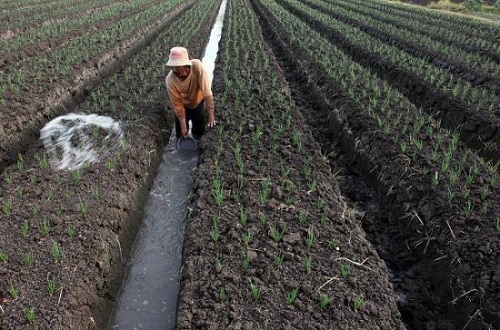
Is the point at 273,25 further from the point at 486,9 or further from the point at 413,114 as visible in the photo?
the point at 486,9

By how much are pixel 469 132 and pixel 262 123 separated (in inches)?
123

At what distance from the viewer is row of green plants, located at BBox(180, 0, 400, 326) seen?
9.45ft

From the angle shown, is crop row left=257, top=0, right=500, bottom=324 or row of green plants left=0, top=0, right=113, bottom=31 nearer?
crop row left=257, top=0, right=500, bottom=324

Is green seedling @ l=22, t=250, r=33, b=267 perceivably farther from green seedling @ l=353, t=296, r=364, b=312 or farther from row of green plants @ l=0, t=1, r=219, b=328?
green seedling @ l=353, t=296, r=364, b=312

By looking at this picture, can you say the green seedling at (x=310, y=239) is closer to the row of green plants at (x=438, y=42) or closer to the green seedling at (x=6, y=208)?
the green seedling at (x=6, y=208)

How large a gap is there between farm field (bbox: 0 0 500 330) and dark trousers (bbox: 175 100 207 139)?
36 cm

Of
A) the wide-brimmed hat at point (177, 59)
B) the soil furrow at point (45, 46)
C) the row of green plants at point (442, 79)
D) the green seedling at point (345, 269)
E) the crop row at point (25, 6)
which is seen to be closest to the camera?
the green seedling at point (345, 269)

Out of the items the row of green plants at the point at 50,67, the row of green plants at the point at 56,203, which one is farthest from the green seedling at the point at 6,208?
the row of green plants at the point at 50,67

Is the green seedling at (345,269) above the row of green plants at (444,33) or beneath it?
beneath

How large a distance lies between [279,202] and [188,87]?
222 cm

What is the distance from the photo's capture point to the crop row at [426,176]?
331cm

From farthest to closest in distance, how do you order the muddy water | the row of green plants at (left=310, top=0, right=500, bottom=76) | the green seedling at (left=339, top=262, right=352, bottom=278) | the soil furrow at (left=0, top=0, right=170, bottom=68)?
1. the row of green plants at (left=310, top=0, right=500, bottom=76)
2. the soil furrow at (left=0, top=0, right=170, bottom=68)
3. the muddy water
4. the green seedling at (left=339, top=262, right=352, bottom=278)

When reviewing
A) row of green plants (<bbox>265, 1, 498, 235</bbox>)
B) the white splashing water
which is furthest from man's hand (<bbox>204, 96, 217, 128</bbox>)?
row of green plants (<bbox>265, 1, 498, 235</bbox>)

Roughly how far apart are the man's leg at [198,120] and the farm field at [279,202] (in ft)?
1.24
